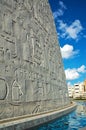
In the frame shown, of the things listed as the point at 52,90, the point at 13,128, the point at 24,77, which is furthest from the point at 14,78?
the point at 52,90

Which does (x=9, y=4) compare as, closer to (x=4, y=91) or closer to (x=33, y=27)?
(x=33, y=27)

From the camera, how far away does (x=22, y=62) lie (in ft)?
30.7

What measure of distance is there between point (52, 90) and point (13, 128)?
7123 millimetres

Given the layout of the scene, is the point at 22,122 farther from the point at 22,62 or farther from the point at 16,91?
the point at 22,62

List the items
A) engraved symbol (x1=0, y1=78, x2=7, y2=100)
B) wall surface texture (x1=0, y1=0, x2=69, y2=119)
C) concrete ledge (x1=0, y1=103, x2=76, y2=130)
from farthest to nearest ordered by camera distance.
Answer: wall surface texture (x1=0, y1=0, x2=69, y2=119)
engraved symbol (x1=0, y1=78, x2=7, y2=100)
concrete ledge (x1=0, y1=103, x2=76, y2=130)

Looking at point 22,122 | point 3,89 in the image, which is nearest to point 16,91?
point 3,89

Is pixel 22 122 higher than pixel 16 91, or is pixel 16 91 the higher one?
pixel 16 91

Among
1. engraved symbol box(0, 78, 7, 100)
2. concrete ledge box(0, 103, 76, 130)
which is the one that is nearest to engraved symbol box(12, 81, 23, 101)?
engraved symbol box(0, 78, 7, 100)

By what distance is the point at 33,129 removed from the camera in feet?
24.2

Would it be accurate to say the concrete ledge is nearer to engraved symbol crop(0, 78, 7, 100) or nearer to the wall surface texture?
the wall surface texture

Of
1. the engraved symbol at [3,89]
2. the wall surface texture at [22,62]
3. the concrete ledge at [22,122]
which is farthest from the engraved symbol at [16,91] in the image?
the concrete ledge at [22,122]

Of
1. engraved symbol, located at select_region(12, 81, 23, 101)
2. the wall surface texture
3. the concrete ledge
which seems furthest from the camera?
engraved symbol, located at select_region(12, 81, 23, 101)

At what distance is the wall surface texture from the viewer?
814cm

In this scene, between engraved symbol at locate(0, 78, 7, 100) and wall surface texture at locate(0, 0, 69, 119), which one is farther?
wall surface texture at locate(0, 0, 69, 119)
